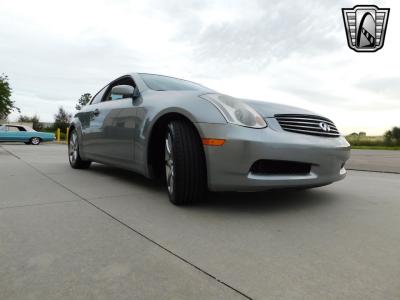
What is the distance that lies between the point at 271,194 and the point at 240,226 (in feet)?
3.60

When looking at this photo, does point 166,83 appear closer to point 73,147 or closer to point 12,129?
point 73,147

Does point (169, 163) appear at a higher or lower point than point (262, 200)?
higher

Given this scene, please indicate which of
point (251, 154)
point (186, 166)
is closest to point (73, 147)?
point (186, 166)

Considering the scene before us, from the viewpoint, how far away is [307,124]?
2590 millimetres

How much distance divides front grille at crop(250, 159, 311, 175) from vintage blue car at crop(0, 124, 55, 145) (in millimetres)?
18231

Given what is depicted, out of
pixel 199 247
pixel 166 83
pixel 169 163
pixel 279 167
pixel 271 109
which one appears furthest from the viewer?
pixel 166 83

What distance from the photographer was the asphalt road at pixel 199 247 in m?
1.30

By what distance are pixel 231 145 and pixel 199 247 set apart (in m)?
0.80

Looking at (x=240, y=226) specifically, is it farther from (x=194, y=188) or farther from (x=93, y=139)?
(x=93, y=139)

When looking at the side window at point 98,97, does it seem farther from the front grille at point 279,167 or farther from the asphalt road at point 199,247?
the front grille at point 279,167

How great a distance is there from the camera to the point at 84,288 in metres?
1.29

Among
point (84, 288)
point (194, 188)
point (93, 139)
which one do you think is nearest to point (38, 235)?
point (84, 288)

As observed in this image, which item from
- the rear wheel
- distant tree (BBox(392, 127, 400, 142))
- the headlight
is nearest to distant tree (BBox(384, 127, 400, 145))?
distant tree (BBox(392, 127, 400, 142))

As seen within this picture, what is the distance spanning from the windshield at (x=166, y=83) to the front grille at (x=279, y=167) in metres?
1.39
